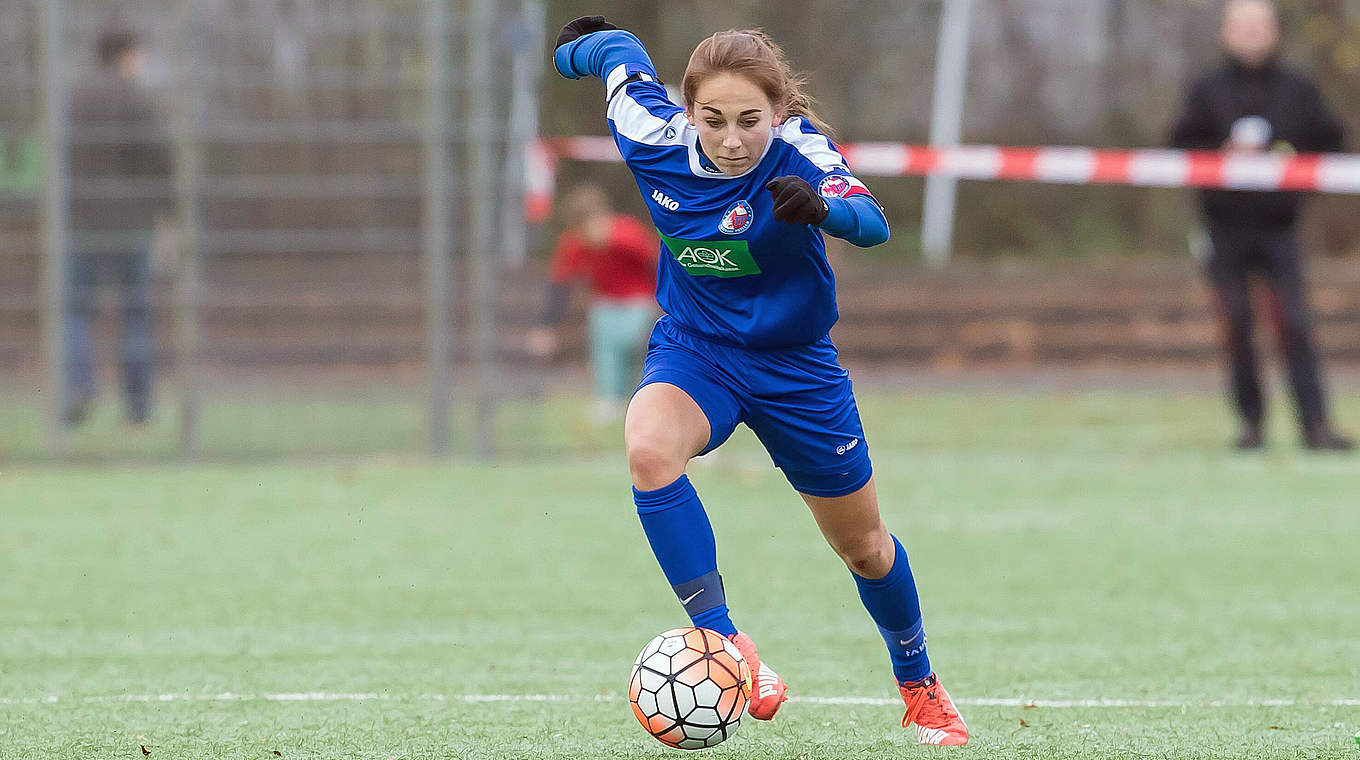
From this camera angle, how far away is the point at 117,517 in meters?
9.30

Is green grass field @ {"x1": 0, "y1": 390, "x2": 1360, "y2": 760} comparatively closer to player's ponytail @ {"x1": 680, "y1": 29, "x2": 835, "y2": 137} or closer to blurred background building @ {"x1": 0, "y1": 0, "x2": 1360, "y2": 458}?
blurred background building @ {"x1": 0, "y1": 0, "x2": 1360, "y2": 458}

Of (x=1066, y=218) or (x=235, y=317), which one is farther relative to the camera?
(x=1066, y=218)

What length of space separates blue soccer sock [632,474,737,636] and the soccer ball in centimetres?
15

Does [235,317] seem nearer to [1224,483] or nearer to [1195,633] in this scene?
[1224,483]

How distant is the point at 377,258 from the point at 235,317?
104cm

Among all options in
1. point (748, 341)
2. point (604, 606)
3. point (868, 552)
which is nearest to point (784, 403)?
point (748, 341)

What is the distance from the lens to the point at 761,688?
4.48m

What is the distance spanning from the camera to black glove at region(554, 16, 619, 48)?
5504 millimetres

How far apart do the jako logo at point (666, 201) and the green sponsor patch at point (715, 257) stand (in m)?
0.07

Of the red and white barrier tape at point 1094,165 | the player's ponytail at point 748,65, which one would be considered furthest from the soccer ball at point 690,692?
the red and white barrier tape at point 1094,165

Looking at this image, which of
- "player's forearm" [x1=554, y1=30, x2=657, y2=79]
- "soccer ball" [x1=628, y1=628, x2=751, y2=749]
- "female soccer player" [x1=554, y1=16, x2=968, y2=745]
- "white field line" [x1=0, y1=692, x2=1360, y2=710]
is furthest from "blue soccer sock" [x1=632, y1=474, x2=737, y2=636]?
"player's forearm" [x1=554, y1=30, x2=657, y2=79]

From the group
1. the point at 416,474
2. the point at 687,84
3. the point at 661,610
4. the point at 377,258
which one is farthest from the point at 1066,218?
the point at 687,84

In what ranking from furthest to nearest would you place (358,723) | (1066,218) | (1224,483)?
(1066,218), (1224,483), (358,723)

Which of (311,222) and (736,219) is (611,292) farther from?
(736,219)
